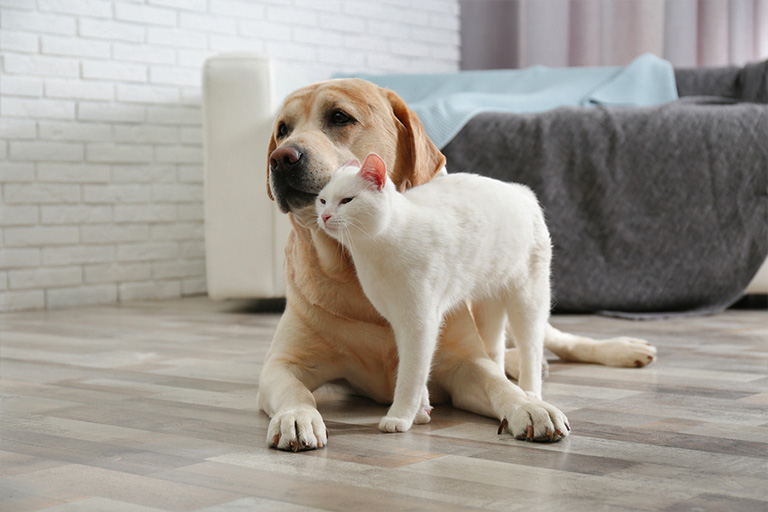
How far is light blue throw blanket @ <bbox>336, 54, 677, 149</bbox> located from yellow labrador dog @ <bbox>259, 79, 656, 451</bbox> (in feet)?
5.12

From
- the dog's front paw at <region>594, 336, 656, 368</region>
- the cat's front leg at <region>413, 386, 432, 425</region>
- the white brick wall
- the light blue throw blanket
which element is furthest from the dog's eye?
the white brick wall

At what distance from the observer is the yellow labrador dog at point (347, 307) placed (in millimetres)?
1426

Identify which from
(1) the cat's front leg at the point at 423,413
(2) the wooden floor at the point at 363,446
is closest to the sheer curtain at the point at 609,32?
(2) the wooden floor at the point at 363,446

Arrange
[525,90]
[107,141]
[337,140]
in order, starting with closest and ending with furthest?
[337,140]
[107,141]
[525,90]

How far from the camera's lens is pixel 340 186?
121 centimetres

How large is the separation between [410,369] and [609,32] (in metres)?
3.86

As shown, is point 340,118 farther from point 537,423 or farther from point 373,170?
point 537,423

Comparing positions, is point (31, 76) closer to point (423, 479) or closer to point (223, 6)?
point (223, 6)

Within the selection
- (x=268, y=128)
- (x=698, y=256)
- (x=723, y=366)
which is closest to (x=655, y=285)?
(x=698, y=256)

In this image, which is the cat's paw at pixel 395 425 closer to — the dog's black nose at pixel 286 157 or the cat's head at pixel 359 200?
the cat's head at pixel 359 200

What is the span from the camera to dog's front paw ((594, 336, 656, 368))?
196 cm

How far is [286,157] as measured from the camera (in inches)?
52.9

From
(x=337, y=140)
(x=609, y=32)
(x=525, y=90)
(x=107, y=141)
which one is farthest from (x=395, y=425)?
(x=609, y=32)

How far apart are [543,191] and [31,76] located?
1.92 meters
